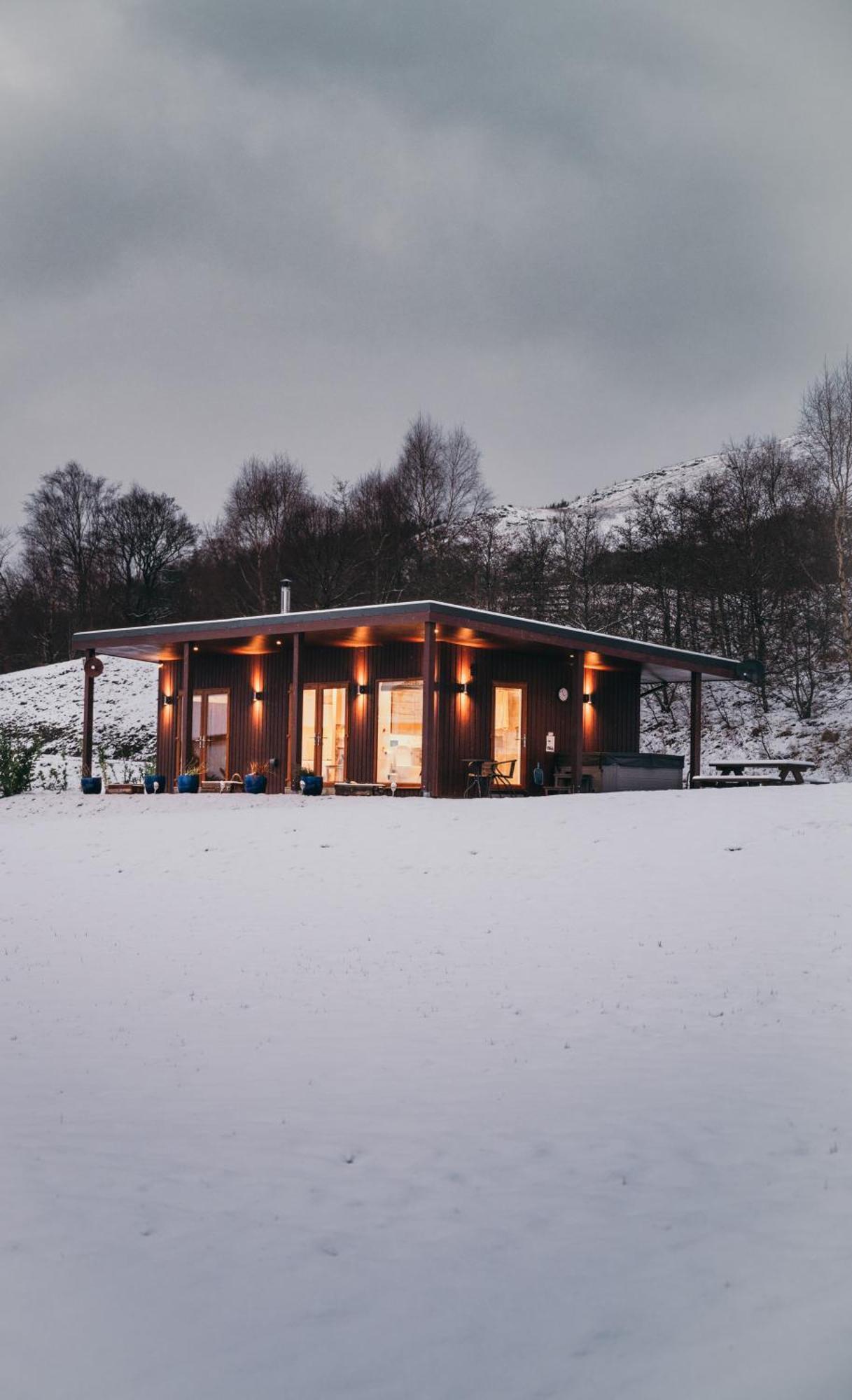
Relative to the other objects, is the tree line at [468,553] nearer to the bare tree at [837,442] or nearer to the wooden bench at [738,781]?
the bare tree at [837,442]

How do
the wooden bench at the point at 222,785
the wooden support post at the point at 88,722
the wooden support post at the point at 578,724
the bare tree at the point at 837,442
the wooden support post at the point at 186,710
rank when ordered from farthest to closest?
1. the bare tree at the point at 837,442
2. the wooden support post at the point at 88,722
3. the wooden bench at the point at 222,785
4. the wooden support post at the point at 186,710
5. the wooden support post at the point at 578,724

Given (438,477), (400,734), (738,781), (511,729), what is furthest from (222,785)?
(438,477)

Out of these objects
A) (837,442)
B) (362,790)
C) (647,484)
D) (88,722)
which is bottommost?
(362,790)

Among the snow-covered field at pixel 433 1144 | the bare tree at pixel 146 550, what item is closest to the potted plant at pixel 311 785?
the snow-covered field at pixel 433 1144

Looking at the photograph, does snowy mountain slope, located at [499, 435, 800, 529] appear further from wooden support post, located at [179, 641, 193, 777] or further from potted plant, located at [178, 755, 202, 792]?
potted plant, located at [178, 755, 202, 792]

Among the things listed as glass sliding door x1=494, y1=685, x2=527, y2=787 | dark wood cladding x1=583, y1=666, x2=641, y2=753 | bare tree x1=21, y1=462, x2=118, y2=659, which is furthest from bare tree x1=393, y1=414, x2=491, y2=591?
glass sliding door x1=494, y1=685, x2=527, y2=787

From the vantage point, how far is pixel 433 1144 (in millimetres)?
4469

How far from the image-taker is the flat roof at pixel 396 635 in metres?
15.9

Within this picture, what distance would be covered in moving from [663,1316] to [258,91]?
16.2m

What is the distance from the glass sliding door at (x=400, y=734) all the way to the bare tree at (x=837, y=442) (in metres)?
12.3

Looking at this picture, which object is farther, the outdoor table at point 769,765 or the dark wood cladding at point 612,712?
the dark wood cladding at point 612,712

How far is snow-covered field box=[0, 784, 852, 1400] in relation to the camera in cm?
302

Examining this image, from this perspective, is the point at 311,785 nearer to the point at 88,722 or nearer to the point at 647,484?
the point at 88,722

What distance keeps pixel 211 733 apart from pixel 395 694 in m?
4.45
